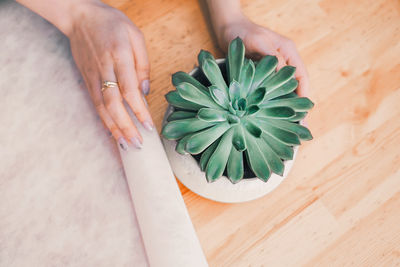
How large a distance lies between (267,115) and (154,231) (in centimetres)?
24

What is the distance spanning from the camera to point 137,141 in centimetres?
48

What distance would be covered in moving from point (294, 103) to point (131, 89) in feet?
0.88

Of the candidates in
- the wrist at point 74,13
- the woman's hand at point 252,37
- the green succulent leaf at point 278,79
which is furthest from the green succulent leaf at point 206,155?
the wrist at point 74,13

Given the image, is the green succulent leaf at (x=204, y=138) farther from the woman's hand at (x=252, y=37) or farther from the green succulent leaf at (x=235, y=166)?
the woman's hand at (x=252, y=37)

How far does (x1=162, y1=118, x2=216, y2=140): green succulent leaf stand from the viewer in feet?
1.24

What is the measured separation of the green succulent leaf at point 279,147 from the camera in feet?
1.24

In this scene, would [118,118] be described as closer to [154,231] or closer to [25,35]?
[154,231]

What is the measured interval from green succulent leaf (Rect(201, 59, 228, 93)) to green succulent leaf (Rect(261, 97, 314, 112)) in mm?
63

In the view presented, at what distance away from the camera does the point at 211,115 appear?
0.35 m

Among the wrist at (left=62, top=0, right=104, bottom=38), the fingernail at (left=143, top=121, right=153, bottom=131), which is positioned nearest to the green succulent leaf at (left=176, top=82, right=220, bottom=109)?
the fingernail at (left=143, top=121, right=153, bottom=131)

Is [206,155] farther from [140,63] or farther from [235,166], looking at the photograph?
[140,63]

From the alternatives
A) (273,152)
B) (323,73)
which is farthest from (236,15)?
(273,152)

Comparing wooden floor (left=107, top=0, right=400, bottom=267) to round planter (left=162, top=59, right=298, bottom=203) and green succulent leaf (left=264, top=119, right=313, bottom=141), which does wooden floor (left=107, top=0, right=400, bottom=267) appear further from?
green succulent leaf (left=264, top=119, right=313, bottom=141)

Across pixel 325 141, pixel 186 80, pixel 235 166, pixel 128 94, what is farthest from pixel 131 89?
pixel 325 141
